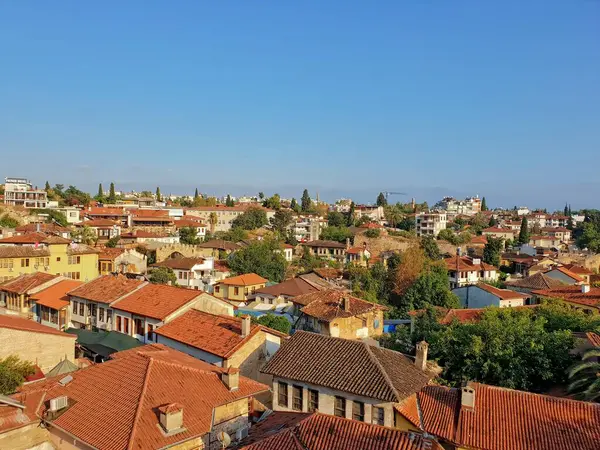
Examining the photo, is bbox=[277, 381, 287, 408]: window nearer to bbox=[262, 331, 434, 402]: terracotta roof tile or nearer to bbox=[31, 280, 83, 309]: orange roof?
bbox=[262, 331, 434, 402]: terracotta roof tile

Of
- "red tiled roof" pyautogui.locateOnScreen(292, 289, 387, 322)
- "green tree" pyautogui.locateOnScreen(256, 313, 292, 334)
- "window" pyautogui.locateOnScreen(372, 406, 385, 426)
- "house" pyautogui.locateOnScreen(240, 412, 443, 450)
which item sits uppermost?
"house" pyautogui.locateOnScreen(240, 412, 443, 450)

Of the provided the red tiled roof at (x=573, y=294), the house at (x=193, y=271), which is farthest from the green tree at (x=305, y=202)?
the red tiled roof at (x=573, y=294)

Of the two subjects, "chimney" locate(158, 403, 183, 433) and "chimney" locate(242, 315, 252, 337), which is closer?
"chimney" locate(158, 403, 183, 433)

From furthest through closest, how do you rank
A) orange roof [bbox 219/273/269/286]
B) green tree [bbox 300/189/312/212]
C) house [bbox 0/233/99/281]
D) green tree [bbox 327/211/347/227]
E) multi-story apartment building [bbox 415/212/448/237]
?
green tree [bbox 300/189/312/212] < multi-story apartment building [bbox 415/212/448/237] < green tree [bbox 327/211/347/227] < orange roof [bbox 219/273/269/286] < house [bbox 0/233/99/281]

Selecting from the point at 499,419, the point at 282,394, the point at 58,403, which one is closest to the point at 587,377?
the point at 499,419

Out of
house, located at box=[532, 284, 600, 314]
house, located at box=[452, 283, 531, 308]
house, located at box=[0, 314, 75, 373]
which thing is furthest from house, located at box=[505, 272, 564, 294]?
house, located at box=[0, 314, 75, 373]

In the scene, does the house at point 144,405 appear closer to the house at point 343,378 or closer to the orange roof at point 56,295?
the house at point 343,378

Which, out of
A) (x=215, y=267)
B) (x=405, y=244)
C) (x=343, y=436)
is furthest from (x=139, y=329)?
(x=405, y=244)
